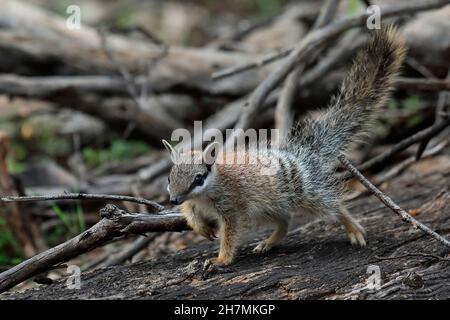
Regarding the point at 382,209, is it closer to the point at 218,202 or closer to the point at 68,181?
the point at 218,202

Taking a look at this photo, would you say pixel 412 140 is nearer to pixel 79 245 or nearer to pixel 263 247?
pixel 263 247

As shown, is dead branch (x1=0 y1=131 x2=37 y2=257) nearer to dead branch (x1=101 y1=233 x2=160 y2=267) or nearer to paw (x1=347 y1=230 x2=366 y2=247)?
dead branch (x1=101 y1=233 x2=160 y2=267)

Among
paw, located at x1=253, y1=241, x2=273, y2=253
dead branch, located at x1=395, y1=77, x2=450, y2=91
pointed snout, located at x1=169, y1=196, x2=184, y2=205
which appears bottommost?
paw, located at x1=253, y1=241, x2=273, y2=253

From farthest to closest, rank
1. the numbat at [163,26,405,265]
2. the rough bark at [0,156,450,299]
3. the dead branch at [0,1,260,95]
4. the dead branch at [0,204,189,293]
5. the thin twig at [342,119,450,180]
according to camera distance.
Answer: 1. the dead branch at [0,1,260,95]
2. the thin twig at [342,119,450,180]
3. the numbat at [163,26,405,265]
4. the dead branch at [0,204,189,293]
5. the rough bark at [0,156,450,299]

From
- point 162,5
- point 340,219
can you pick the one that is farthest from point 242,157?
point 162,5

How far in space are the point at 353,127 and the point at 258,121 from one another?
127 inches

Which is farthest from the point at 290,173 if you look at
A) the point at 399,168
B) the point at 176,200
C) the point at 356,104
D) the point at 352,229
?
the point at 399,168

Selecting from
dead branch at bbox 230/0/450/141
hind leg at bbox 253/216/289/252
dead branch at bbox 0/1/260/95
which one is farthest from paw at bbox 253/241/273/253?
dead branch at bbox 0/1/260/95

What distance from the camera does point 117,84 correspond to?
→ 26.3 feet

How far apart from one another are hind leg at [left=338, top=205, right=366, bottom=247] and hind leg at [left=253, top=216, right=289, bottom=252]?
0.42 metres

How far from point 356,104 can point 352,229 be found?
1.03 m

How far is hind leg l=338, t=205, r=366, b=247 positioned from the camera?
4484mm

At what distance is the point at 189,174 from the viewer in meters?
4.15

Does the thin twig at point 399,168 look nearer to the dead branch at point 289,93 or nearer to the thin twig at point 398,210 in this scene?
the dead branch at point 289,93
